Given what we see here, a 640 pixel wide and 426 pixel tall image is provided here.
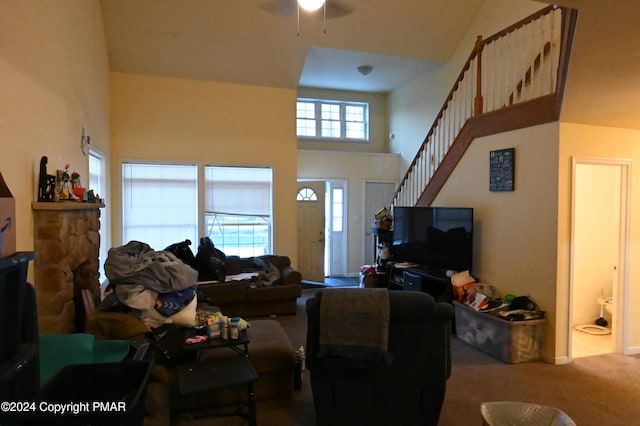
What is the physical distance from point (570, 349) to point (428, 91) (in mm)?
4920

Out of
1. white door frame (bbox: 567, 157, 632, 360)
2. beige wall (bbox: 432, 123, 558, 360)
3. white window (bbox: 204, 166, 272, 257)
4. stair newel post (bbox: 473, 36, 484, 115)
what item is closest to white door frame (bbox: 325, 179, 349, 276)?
white window (bbox: 204, 166, 272, 257)

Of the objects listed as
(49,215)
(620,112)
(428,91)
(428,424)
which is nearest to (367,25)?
(428,91)

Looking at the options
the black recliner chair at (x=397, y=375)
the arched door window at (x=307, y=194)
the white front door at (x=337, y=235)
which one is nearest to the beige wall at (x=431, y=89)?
the white front door at (x=337, y=235)

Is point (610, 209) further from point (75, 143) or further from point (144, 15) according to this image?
point (144, 15)

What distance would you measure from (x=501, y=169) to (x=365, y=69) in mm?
3783

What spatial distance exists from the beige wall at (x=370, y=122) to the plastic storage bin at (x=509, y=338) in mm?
5069

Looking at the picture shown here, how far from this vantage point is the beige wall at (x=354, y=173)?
7.56 metres

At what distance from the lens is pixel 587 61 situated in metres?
2.73

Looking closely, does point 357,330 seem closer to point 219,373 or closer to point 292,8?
point 219,373

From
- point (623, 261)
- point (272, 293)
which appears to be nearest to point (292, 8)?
point (272, 293)

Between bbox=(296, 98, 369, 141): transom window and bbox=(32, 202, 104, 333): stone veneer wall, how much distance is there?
5.58 metres

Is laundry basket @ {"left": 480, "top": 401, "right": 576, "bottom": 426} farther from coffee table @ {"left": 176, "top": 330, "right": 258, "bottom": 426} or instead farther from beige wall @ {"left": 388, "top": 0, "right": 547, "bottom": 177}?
beige wall @ {"left": 388, "top": 0, "right": 547, "bottom": 177}

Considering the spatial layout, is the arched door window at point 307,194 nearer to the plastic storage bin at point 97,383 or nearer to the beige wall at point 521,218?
the beige wall at point 521,218

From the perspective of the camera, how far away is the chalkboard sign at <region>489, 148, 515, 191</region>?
13.1 feet
